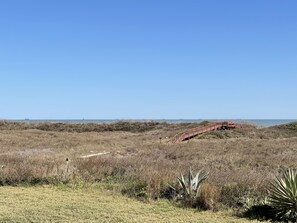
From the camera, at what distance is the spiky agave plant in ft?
31.2

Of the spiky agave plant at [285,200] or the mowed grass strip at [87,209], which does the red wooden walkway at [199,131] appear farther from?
the spiky agave plant at [285,200]

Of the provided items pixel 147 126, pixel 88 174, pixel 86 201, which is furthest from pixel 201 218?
pixel 147 126

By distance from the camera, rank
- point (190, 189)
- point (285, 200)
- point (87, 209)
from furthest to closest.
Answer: point (190, 189), point (87, 209), point (285, 200)

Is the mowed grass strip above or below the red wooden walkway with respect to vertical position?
below

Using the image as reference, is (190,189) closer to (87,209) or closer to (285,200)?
(285,200)

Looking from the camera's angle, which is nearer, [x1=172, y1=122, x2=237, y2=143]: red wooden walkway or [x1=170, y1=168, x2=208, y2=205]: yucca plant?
[x1=170, y1=168, x2=208, y2=205]: yucca plant

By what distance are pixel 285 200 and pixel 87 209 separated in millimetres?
4732

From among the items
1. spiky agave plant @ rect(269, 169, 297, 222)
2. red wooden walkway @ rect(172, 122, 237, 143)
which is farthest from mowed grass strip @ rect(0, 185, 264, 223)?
red wooden walkway @ rect(172, 122, 237, 143)

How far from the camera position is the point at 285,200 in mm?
9609

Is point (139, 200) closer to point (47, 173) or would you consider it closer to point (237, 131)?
point (47, 173)

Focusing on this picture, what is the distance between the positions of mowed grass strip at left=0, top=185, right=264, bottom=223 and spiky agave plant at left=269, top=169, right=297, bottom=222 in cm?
92

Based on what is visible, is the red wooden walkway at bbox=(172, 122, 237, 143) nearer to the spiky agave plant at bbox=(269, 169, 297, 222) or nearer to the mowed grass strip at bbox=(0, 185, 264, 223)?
the mowed grass strip at bbox=(0, 185, 264, 223)

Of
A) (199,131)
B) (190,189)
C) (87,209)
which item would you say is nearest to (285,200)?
(190,189)

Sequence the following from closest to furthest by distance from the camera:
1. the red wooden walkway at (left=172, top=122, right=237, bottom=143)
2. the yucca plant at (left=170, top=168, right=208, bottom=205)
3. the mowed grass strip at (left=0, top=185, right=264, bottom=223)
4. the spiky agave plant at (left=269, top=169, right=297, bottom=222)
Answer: the mowed grass strip at (left=0, top=185, right=264, bottom=223) < the spiky agave plant at (left=269, top=169, right=297, bottom=222) < the yucca plant at (left=170, top=168, right=208, bottom=205) < the red wooden walkway at (left=172, top=122, right=237, bottom=143)
